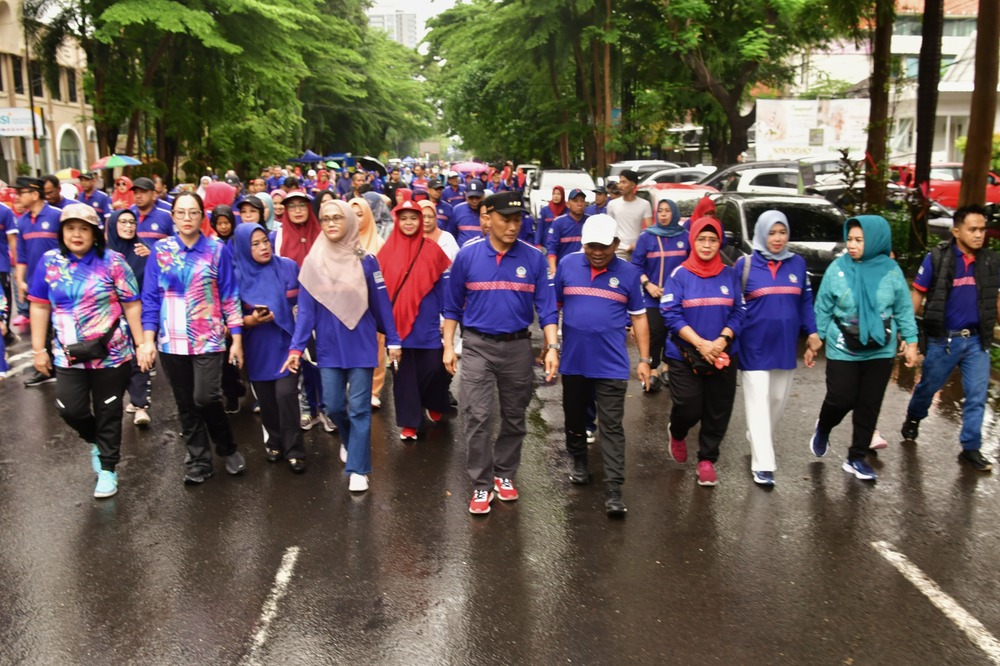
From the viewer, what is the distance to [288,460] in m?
6.70

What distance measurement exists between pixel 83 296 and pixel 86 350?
0.35 metres

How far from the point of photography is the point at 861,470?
638 cm

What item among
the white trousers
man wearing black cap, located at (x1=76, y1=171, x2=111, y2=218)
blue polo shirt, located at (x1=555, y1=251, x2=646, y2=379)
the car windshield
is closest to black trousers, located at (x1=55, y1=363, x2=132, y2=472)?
blue polo shirt, located at (x1=555, y1=251, x2=646, y2=379)

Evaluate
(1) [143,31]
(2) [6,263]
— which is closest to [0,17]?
(1) [143,31]

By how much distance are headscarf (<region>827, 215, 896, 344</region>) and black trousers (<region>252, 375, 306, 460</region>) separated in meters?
3.99

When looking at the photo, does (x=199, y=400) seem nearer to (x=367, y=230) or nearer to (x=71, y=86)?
(x=367, y=230)

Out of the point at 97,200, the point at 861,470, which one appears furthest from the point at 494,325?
the point at 97,200

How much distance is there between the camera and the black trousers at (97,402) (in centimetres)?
591

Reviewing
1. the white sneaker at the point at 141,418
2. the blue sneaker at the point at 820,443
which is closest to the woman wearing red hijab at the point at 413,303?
the white sneaker at the point at 141,418

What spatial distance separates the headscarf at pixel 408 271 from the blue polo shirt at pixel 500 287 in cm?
133

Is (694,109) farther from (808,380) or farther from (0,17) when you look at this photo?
(0,17)

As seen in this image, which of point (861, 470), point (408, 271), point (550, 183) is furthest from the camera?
point (550, 183)

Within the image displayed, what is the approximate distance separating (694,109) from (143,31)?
56.9 feet

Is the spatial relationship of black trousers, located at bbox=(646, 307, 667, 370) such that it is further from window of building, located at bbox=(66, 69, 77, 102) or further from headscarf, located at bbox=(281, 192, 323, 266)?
window of building, located at bbox=(66, 69, 77, 102)
